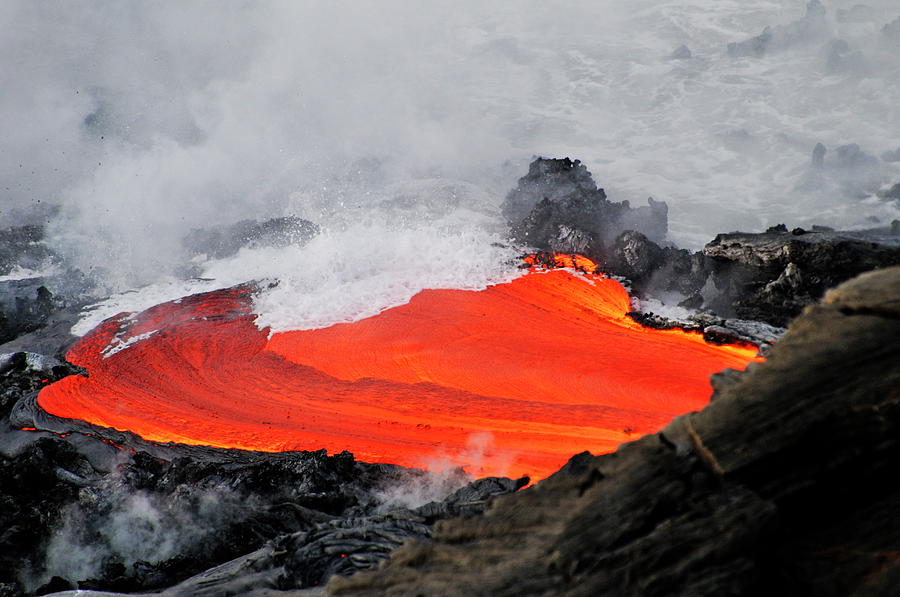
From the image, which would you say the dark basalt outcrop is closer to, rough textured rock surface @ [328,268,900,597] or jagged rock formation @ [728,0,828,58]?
rough textured rock surface @ [328,268,900,597]

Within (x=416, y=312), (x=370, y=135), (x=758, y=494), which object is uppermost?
(x=370, y=135)

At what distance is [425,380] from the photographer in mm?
11188

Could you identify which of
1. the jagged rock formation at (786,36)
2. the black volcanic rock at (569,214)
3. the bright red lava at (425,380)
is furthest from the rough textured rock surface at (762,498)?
the jagged rock formation at (786,36)

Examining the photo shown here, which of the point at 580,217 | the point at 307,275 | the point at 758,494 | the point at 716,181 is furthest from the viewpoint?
the point at 716,181

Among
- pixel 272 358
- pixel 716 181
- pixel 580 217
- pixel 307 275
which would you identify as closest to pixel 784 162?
pixel 716 181

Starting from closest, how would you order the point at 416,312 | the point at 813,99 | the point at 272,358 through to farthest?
1. the point at 272,358
2. the point at 416,312
3. the point at 813,99

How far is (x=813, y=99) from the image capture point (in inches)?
1278

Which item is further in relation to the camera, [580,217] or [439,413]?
[580,217]

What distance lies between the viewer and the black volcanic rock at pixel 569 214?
Result: 54.5 feet

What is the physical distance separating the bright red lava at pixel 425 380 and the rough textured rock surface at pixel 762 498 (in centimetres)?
491

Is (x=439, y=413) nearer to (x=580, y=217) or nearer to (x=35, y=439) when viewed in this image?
(x=35, y=439)

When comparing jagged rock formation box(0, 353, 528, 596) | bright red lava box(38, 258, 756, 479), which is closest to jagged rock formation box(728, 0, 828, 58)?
bright red lava box(38, 258, 756, 479)

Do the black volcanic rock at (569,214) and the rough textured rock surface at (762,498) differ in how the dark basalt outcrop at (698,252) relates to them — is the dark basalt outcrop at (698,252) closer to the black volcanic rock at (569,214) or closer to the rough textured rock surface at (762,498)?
the black volcanic rock at (569,214)

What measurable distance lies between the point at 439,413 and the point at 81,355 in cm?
882
